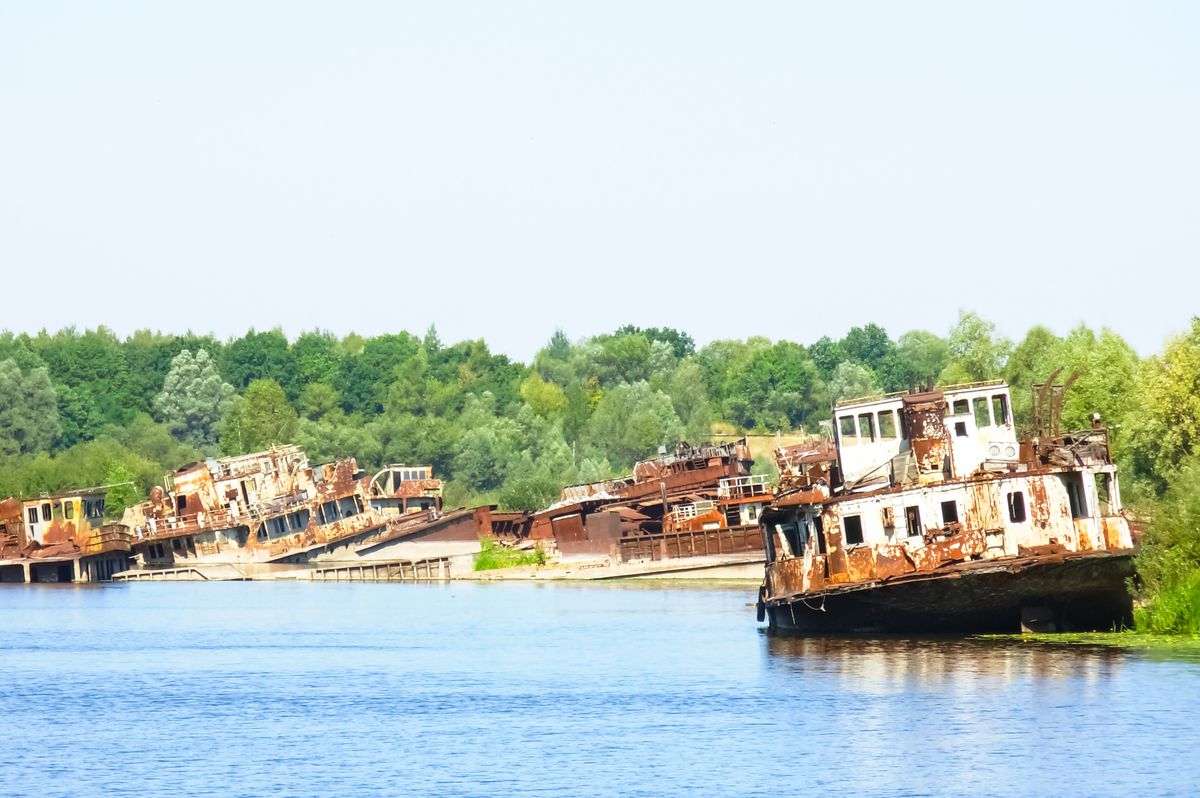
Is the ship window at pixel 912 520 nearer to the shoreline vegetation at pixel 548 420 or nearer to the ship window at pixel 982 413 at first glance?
the ship window at pixel 982 413

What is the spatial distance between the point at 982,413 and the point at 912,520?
6.08 metres

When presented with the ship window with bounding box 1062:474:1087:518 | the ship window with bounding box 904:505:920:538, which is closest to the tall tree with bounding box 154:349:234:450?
the ship window with bounding box 904:505:920:538

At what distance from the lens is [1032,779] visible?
37469 mm

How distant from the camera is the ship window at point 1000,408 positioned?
58062 mm

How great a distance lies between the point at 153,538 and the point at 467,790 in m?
81.5

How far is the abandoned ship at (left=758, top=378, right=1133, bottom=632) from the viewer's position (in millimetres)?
52719

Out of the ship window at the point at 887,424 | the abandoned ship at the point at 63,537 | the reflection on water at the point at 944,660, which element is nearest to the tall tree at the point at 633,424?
the abandoned ship at the point at 63,537

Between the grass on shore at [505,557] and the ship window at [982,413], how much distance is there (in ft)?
172

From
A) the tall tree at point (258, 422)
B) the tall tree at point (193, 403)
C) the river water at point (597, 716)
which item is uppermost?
the tall tree at point (193, 403)

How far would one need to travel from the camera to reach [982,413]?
5841cm

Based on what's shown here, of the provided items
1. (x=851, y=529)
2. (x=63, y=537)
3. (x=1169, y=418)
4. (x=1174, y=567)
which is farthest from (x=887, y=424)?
(x=63, y=537)

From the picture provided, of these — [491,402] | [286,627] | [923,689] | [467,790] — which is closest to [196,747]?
[467,790]

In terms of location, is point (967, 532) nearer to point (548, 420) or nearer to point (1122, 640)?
point (1122, 640)

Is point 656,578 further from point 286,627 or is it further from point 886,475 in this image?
point 886,475
